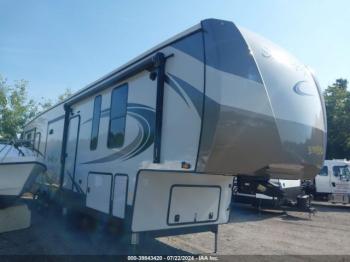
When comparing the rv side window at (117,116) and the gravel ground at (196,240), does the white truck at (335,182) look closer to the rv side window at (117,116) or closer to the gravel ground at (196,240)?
the gravel ground at (196,240)

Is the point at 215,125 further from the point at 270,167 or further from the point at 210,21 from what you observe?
the point at 210,21

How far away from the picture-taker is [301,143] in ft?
15.5

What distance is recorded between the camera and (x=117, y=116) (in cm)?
630

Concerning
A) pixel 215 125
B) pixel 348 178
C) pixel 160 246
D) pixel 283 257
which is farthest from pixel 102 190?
pixel 348 178

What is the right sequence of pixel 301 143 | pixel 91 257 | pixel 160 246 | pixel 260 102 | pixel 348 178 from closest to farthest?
pixel 260 102, pixel 301 143, pixel 91 257, pixel 160 246, pixel 348 178

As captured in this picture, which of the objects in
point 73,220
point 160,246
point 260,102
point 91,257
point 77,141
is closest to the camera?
point 260,102

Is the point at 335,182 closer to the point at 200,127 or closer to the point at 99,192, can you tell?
the point at 99,192

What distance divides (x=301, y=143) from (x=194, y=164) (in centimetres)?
156

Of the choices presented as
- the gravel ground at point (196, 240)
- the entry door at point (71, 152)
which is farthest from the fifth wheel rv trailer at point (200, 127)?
the entry door at point (71, 152)

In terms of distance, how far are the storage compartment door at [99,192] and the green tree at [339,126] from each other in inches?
934

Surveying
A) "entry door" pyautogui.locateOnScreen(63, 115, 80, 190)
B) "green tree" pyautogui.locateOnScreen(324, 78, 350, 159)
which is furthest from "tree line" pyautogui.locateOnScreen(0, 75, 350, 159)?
"entry door" pyautogui.locateOnScreen(63, 115, 80, 190)

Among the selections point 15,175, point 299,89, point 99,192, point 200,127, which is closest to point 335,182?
point 299,89

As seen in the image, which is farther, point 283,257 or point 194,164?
point 283,257

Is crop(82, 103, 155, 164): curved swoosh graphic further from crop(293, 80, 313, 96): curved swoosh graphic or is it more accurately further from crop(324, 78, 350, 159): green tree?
crop(324, 78, 350, 159): green tree
